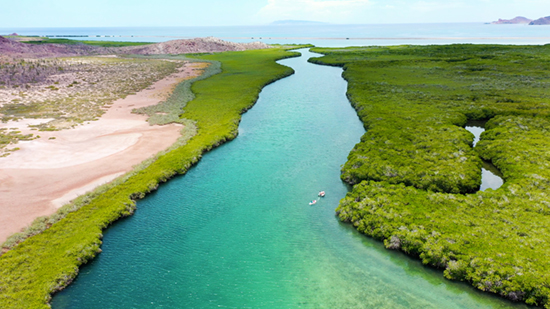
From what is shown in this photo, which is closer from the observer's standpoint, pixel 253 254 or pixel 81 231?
pixel 253 254

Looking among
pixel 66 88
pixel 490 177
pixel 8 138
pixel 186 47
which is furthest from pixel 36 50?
pixel 490 177

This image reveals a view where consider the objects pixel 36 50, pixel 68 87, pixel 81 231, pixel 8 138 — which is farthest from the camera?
pixel 36 50

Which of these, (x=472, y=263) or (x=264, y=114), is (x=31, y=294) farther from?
(x=264, y=114)

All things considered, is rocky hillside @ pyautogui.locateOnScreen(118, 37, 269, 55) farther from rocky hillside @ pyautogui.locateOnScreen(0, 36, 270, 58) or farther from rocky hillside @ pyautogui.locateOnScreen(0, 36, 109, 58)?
rocky hillside @ pyautogui.locateOnScreen(0, 36, 109, 58)

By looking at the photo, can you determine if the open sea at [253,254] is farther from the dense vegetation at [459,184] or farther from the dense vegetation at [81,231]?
the dense vegetation at [459,184]

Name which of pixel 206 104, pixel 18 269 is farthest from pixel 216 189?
pixel 206 104

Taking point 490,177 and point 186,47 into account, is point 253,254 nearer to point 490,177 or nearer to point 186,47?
point 490,177

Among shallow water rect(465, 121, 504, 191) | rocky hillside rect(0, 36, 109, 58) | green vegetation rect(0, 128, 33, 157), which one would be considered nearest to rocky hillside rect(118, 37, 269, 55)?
rocky hillside rect(0, 36, 109, 58)
